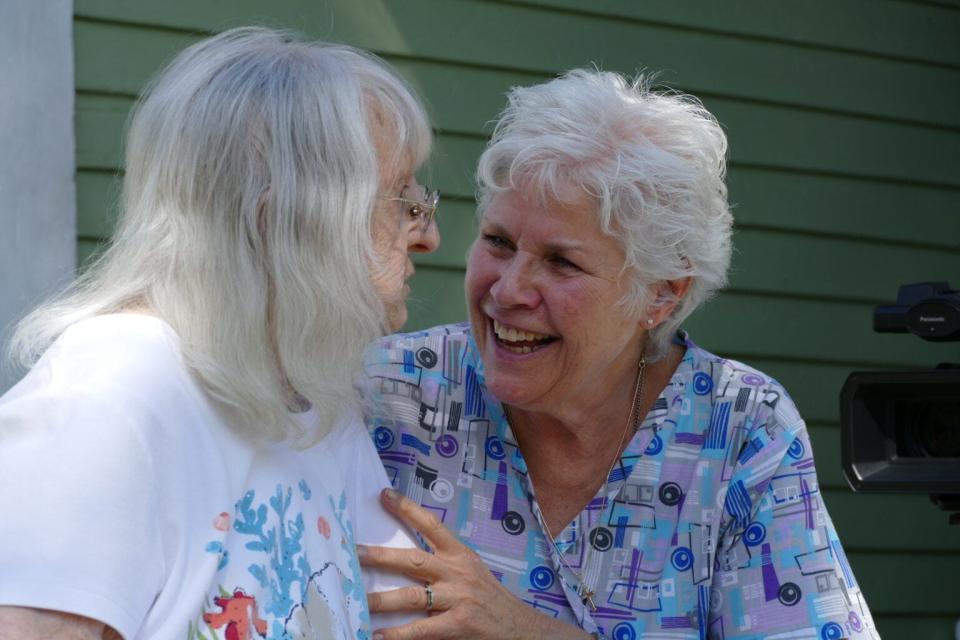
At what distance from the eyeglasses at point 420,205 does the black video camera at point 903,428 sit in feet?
3.13

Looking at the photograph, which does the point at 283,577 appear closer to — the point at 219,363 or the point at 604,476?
the point at 219,363

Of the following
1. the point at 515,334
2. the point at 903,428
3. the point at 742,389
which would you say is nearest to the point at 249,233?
the point at 515,334

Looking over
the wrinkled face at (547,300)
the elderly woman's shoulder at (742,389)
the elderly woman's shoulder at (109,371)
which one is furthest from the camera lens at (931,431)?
the elderly woman's shoulder at (109,371)

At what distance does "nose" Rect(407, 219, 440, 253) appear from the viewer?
182 centimetres

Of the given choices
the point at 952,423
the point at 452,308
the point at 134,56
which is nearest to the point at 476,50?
the point at 452,308

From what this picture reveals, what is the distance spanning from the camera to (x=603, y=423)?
2.40m

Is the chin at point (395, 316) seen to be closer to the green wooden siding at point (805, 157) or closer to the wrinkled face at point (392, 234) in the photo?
the wrinkled face at point (392, 234)

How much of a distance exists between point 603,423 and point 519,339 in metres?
0.25

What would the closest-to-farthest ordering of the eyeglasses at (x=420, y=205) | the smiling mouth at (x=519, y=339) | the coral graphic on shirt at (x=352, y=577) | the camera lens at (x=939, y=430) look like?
1. the coral graphic on shirt at (x=352, y=577)
2. the eyeglasses at (x=420, y=205)
3. the smiling mouth at (x=519, y=339)
4. the camera lens at (x=939, y=430)

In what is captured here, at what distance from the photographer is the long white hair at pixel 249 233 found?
154 cm

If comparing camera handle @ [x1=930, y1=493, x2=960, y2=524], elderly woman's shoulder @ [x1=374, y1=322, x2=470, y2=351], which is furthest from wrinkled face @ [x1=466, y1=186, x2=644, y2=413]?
camera handle @ [x1=930, y1=493, x2=960, y2=524]

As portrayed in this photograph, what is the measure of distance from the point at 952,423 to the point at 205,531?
5.26ft

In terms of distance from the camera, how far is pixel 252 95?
1.59m

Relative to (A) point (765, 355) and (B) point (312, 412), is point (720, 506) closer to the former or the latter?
(B) point (312, 412)
